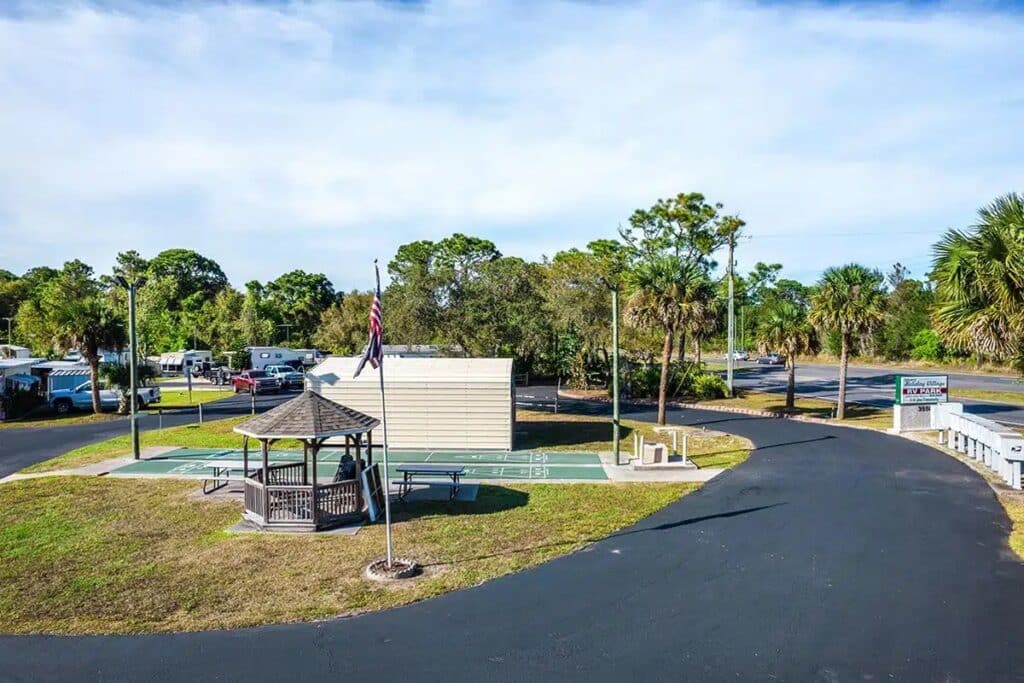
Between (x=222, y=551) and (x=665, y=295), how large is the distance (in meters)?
19.8

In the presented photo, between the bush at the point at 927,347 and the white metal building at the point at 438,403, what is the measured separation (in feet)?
174

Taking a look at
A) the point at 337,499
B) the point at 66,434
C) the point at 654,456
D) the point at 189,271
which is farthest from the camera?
the point at 189,271

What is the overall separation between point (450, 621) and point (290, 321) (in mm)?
78421

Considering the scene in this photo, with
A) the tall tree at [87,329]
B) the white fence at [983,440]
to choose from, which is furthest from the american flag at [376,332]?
the tall tree at [87,329]

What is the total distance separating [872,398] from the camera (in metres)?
40.2

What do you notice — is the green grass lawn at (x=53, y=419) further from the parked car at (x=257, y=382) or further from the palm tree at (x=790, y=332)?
the palm tree at (x=790, y=332)

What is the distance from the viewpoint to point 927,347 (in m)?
64.5

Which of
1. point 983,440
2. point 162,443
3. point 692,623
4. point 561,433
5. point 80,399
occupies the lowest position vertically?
point 692,623

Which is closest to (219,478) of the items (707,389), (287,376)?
(707,389)

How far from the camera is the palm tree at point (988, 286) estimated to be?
14.3m

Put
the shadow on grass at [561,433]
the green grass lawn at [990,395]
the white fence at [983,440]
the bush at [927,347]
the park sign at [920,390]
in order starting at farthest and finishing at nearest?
the bush at [927,347]
the green grass lawn at [990,395]
the park sign at [920,390]
the shadow on grass at [561,433]
the white fence at [983,440]

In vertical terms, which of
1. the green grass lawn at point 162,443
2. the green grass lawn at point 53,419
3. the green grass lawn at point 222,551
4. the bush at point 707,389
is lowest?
the green grass lawn at point 222,551

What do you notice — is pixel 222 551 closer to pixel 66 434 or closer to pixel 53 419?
pixel 66 434

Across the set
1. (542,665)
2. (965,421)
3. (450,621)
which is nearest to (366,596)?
(450,621)
